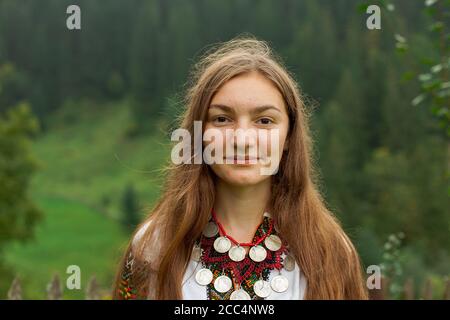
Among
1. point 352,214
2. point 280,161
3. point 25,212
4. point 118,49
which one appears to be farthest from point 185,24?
point 280,161

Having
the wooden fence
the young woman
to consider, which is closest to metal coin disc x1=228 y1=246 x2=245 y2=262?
the young woman

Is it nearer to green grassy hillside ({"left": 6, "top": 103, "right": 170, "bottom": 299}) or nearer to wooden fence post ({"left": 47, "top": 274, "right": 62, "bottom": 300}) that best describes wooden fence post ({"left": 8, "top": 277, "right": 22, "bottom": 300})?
wooden fence post ({"left": 47, "top": 274, "right": 62, "bottom": 300})

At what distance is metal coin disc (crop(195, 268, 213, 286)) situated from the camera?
2.23 metres

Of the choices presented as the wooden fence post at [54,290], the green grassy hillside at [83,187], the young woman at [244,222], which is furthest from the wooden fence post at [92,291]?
the green grassy hillside at [83,187]

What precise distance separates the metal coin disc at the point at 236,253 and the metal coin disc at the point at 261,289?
0.10 meters

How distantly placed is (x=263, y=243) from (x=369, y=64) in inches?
2227

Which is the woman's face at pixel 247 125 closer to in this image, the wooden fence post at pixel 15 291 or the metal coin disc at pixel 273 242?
the metal coin disc at pixel 273 242

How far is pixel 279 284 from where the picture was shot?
2.22m

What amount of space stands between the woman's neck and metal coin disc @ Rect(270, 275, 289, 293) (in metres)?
0.17

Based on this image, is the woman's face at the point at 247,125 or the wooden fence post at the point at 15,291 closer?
the woman's face at the point at 247,125

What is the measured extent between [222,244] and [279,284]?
0.22 metres

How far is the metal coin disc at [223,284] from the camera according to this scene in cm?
222

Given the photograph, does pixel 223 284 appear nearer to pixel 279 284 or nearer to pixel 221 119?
pixel 279 284
